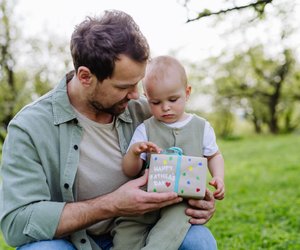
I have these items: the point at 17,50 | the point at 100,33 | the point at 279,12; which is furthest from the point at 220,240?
the point at 17,50

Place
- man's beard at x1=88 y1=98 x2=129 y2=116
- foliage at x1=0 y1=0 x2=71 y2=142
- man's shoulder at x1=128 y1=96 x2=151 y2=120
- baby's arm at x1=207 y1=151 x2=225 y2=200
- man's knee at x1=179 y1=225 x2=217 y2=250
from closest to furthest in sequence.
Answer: man's knee at x1=179 y1=225 x2=217 y2=250
baby's arm at x1=207 y1=151 x2=225 y2=200
man's beard at x1=88 y1=98 x2=129 y2=116
man's shoulder at x1=128 y1=96 x2=151 y2=120
foliage at x1=0 y1=0 x2=71 y2=142

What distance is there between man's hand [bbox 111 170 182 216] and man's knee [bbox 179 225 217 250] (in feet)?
0.64

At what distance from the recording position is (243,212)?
5754 millimetres

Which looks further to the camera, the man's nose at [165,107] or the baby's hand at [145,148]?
the man's nose at [165,107]

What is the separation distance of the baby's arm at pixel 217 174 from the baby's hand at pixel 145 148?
14.2 inches

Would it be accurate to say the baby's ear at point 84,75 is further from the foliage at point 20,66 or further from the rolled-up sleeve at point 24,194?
the foliage at point 20,66

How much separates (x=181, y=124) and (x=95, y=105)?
1.56 feet

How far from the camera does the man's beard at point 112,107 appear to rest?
8.78ft

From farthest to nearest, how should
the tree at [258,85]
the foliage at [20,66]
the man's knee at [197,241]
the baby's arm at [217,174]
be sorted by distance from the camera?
the tree at [258,85] < the foliage at [20,66] < the baby's arm at [217,174] < the man's knee at [197,241]

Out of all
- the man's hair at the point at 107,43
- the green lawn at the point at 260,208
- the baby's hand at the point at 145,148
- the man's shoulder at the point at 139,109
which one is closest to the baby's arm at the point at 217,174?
the baby's hand at the point at 145,148

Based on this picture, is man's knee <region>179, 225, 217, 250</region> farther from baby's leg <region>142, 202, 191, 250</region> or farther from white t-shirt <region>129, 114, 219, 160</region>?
white t-shirt <region>129, 114, 219, 160</region>

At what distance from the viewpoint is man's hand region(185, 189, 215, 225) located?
8.30 ft

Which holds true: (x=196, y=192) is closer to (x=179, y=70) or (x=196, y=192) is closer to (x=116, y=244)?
(x=116, y=244)

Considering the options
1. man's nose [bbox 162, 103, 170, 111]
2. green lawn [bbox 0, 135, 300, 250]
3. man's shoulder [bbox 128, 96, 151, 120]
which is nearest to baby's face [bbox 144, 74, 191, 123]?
man's nose [bbox 162, 103, 170, 111]
